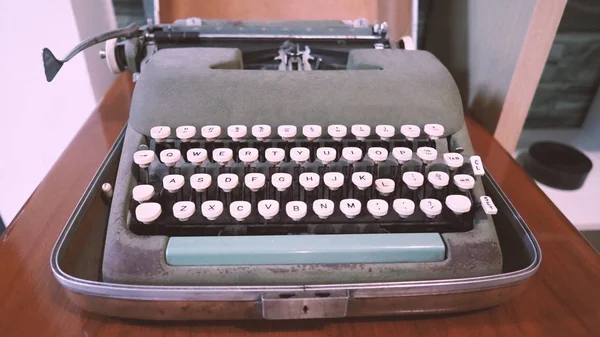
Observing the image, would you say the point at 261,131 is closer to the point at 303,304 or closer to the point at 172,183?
the point at 172,183

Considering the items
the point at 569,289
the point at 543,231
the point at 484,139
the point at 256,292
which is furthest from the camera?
→ the point at 484,139

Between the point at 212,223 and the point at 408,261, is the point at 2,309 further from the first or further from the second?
the point at 408,261

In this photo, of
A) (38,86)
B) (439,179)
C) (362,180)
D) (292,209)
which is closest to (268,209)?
(292,209)

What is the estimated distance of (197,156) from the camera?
621 mm

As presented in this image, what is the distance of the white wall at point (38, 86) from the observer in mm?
998

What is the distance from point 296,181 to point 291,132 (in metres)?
0.08

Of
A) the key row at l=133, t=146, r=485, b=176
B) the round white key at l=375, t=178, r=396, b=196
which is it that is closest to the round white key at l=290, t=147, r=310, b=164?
the key row at l=133, t=146, r=485, b=176

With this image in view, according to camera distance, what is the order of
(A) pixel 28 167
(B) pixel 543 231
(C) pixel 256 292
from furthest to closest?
1. (A) pixel 28 167
2. (B) pixel 543 231
3. (C) pixel 256 292

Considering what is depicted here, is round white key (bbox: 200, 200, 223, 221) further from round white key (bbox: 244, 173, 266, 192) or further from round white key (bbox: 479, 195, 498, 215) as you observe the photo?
round white key (bbox: 479, 195, 498, 215)

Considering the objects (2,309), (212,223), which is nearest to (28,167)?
(2,309)

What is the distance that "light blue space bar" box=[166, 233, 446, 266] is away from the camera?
54 cm

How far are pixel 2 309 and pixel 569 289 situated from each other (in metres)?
0.77

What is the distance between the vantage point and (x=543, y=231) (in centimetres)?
73

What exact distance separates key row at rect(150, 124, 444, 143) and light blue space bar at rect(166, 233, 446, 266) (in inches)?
6.3
